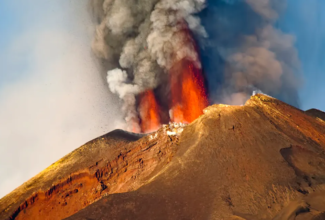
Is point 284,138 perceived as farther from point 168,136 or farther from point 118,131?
point 118,131

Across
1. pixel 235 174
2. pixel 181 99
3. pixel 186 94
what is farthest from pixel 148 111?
pixel 235 174

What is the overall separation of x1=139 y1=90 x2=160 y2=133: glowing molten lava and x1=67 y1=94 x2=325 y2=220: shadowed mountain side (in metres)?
20.3

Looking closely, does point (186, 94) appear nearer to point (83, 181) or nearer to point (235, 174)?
point (83, 181)

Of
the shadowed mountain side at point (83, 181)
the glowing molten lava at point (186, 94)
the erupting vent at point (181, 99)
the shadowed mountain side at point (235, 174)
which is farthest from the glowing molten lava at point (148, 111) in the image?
the shadowed mountain side at point (235, 174)

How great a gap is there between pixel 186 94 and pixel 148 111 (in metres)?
6.78

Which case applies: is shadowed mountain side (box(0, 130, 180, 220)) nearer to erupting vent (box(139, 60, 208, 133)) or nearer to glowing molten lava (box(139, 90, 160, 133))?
erupting vent (box(139, 60, 208, 133))

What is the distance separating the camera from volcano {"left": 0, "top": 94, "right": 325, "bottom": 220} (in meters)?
18.5

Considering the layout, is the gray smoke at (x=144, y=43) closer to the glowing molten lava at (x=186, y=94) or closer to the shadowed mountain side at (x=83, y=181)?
the glowing molten lava at (x=186, y=94)

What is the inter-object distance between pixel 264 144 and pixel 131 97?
2917 centimetres

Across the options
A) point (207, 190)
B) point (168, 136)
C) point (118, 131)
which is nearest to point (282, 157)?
point (207, 190)

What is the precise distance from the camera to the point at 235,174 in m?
20.9

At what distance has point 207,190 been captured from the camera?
1988 cm

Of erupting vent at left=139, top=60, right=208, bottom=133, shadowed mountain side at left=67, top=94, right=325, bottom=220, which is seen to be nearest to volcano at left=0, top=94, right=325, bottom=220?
shadowed mountain side at left=67, top=94, right=325, bottom=220

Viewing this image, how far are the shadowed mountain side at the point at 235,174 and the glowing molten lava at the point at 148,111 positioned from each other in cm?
2030
